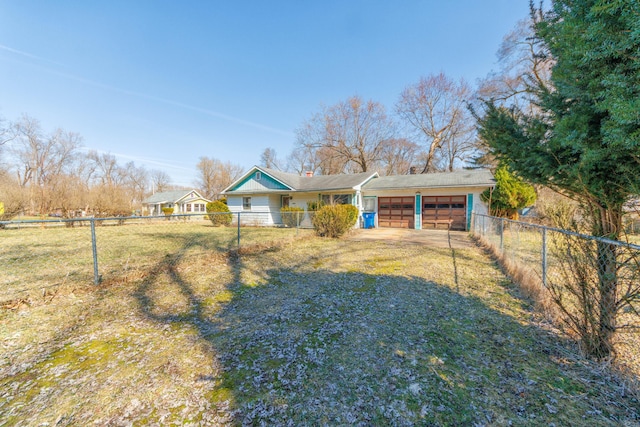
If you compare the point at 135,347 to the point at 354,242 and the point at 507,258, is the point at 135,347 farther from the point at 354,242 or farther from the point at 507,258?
the point at 354,242

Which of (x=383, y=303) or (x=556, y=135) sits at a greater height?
(x=556, y=135)

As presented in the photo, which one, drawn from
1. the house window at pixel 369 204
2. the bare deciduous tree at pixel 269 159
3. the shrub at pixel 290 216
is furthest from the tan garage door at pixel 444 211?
the bare deciduous tree at pixel 269 159

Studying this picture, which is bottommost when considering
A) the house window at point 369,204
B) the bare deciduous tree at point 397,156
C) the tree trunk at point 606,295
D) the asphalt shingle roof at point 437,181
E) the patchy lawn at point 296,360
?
the patchy lawn at point 296,360

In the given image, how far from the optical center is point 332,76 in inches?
806

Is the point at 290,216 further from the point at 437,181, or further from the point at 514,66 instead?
the point at 514,66

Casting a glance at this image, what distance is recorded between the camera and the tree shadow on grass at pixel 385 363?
202 cm

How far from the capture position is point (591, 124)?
2.25 metres

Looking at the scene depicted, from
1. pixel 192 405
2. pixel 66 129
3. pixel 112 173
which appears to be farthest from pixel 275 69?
pixel 112 173

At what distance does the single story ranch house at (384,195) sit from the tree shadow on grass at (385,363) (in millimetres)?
9636

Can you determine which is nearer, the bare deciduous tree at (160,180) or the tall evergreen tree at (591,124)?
the tall evergreen tree at (591,124)

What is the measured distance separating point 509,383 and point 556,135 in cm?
243

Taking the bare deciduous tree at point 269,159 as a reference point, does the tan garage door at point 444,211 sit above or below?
below

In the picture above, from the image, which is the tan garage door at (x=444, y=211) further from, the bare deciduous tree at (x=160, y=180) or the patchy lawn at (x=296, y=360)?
the bare deciduous tree at (x=160, y=180)

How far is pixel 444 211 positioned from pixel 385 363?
567 inches
